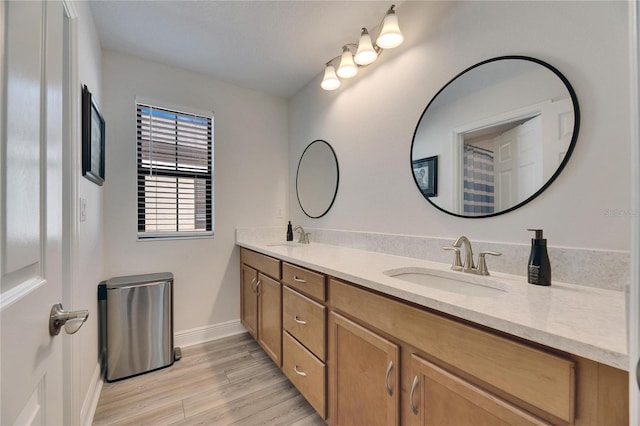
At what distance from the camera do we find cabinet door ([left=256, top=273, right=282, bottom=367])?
1.82 metres

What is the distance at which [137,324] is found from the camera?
1.94 metres

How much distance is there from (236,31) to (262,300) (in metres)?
2.00

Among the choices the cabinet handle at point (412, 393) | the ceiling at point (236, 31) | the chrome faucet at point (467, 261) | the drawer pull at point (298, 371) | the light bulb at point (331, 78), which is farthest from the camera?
the light bulb at point (331, 78)

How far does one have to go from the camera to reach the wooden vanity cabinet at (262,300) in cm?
184

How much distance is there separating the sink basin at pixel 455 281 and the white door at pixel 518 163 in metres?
0.35

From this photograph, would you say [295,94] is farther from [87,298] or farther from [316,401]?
[316,401]

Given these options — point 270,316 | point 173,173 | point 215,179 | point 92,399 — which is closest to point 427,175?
point 270,316

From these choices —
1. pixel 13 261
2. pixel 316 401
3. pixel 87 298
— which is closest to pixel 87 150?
pixel 87 298

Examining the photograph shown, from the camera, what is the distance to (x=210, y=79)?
Result: 253 centimetres

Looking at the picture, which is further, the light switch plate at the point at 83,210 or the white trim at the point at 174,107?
the white trim at the point at 174,107

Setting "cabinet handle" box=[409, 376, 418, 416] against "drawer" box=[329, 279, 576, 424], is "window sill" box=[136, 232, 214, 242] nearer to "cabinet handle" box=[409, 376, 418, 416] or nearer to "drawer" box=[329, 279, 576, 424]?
"drawer" box=[329, 279, 576, 424]

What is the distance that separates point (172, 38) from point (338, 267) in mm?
2071

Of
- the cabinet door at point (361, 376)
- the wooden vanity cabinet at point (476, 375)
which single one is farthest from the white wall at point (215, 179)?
the wooden vanity cabinet at point (476, 375)

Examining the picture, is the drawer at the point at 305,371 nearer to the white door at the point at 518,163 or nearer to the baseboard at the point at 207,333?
the baseboard at the point at 207,333
